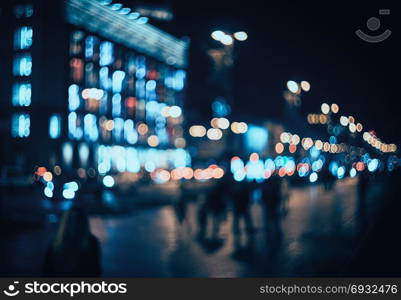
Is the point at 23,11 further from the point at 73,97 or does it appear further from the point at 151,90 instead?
the point at 151,90

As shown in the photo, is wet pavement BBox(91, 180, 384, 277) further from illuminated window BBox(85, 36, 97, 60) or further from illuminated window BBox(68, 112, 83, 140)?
illuminated window BBox(85, 36, 97, 60)

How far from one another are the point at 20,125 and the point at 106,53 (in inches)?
661

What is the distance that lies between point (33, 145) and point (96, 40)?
16.8m

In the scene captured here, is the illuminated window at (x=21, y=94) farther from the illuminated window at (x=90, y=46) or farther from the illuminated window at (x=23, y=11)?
the illuminated window at (x=90, y=46)

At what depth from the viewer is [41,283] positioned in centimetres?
588

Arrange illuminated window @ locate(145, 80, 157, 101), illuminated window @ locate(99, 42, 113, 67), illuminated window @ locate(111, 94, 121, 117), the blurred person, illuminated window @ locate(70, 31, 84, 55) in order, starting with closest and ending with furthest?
the blurred person < illuminated window @ locate(70, 31, 84, 55) < illuminated window @ locate(99, 42, 113, 67) < illuminated window @ locate(111, 94, 121, 117) < illuminated window @ locate(145, 80, 157, 101)

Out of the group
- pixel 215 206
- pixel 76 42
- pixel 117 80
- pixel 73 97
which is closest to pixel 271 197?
pixel 215 206

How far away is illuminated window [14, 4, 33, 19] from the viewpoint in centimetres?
5272

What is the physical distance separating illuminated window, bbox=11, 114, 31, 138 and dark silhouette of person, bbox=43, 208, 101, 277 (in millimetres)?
51236

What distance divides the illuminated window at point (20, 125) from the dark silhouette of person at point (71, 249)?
168 feet

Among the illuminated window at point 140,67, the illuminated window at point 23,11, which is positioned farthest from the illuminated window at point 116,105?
the illuminated window at point 23,11

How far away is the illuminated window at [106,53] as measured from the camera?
65.7m

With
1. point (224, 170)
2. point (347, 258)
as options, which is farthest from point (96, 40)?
point (347, 258)

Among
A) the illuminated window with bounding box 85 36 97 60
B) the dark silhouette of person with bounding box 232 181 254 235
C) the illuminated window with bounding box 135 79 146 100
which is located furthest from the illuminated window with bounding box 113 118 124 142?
the dark silhouette of person with bounding box 232 181 254 235
